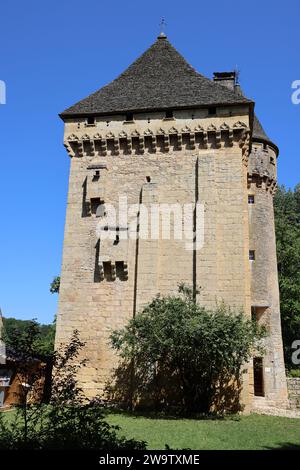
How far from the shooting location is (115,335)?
15164 millimetres

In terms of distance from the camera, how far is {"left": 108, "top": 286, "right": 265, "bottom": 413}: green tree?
13516mm

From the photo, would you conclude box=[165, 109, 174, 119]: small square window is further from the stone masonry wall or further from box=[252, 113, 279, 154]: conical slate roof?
the stone masonry wall

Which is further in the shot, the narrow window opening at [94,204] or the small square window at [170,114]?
the small square window at [170,114]

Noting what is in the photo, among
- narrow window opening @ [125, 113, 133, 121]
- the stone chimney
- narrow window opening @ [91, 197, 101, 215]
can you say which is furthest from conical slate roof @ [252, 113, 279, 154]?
narrow window opening @ [91, 197, 101, 215]

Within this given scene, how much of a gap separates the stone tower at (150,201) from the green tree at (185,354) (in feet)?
2.69

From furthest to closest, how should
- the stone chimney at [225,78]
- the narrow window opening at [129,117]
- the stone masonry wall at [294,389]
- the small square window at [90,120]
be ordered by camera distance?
the stone chimney at [225,78]
the stone masonry wall at [294,389]
the small square window at [90,120]
the narrow window opening at [129,117]

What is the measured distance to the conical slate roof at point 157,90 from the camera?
61.2ft

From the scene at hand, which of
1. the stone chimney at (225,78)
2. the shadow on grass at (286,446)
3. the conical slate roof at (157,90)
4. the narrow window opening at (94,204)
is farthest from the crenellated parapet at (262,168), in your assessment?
the shadow on grass at (286,446)

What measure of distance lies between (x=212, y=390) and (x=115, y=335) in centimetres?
380

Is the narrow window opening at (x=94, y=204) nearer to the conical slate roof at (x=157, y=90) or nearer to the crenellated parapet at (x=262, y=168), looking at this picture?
the conical slate roof at (x=157, y=90)

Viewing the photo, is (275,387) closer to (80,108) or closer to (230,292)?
(230,292)

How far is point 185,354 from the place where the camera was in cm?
1411

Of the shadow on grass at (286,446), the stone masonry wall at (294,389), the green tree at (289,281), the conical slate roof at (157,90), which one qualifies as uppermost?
the conical slate roof at (157,90)
